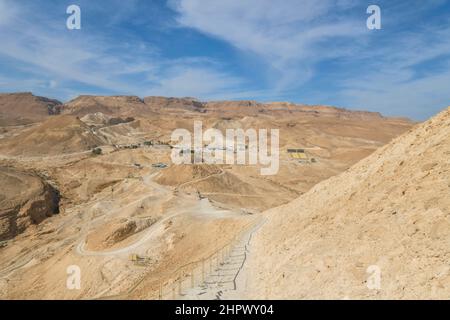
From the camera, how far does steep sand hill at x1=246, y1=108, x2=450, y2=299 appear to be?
1241cm

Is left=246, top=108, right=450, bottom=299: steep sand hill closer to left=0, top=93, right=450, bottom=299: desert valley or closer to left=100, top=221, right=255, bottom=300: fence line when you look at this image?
left=0, top=93, right=450, bottom=299: desert valley

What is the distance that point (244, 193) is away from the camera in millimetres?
65750

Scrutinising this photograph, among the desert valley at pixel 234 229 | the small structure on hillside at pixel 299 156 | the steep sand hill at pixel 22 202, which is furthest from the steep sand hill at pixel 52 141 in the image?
the small structure on hillside at pixel 299 156

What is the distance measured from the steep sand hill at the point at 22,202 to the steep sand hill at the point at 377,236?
4247 centimetres

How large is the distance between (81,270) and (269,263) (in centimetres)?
2190

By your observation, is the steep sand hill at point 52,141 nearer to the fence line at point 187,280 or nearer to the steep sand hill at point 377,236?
the fence line at point 187,280

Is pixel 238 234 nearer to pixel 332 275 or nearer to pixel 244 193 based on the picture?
pixel 332 275

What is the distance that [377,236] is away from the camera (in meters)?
15.3

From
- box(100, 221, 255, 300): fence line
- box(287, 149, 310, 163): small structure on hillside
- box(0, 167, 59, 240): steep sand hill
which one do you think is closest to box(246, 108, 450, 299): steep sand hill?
box(100, 221, 255, 300): fence line

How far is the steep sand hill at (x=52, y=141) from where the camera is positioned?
104938 millimetres

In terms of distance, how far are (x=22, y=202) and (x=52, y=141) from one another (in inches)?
2246

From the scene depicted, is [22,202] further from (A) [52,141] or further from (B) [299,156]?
(B) [299,156]

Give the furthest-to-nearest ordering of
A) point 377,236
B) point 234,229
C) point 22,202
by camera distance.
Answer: point 22,202, point 234,229, point 377,236

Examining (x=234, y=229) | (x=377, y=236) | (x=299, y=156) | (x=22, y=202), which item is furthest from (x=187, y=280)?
(x=299, y=156)
